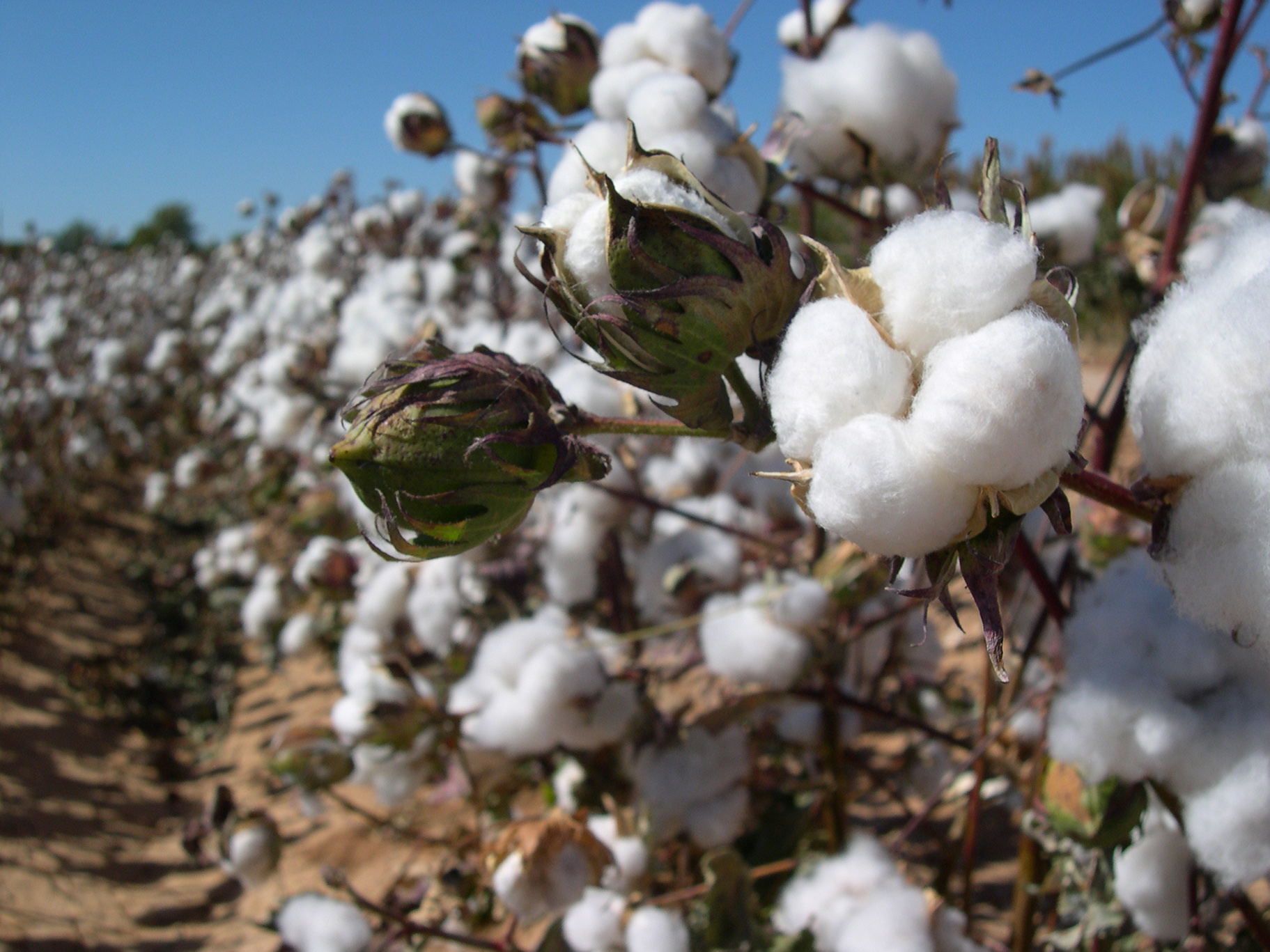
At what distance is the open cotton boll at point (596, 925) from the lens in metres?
1.05

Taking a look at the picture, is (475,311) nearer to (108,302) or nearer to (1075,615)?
(1075,615)

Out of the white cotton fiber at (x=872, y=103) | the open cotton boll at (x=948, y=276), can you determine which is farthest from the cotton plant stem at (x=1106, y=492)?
the white cotton fiber at (x=872, y=103)

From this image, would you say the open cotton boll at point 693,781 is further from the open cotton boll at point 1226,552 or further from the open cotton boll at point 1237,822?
the open cotton boll at point 1226,552

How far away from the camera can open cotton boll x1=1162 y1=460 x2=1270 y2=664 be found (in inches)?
17.1

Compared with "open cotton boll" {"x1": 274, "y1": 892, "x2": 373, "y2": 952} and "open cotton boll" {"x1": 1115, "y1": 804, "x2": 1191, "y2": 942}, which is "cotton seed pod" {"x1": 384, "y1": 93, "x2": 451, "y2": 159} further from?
"open cotton boll" {"x1": 1115, "y1": 804, "x2": 1191, "y2": 942}

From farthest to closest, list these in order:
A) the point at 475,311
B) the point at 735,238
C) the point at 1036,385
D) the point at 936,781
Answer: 1. the point at 475,311
2. the point at 936,781
3. the point at 735,238
4. the point at 1036,385

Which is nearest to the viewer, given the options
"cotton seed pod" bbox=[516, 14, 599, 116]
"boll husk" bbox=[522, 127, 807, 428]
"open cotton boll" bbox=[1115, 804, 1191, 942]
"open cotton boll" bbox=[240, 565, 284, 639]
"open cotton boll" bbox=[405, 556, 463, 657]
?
"boll husk" bbox=[522, 127, 807, 428]

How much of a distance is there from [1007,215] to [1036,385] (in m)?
0.13

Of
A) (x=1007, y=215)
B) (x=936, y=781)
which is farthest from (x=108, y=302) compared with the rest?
(x=1007, y=215)

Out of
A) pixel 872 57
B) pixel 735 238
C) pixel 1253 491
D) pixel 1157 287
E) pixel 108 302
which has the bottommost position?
pixel 1253 491

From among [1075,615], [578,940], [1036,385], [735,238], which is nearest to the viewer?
[1036,385]

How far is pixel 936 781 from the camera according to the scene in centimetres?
176

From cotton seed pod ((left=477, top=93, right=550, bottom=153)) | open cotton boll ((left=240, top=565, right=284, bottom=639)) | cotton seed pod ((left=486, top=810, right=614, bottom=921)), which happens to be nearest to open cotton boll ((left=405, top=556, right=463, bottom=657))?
cotton seed pod ((left=486, top=810, right=614, bottom=921))

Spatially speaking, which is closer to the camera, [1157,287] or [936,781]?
[1157,287]
